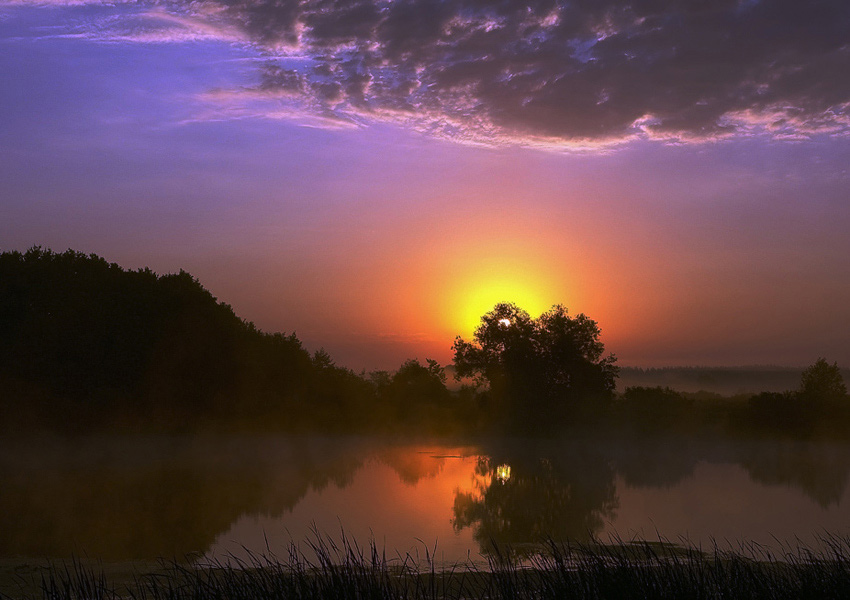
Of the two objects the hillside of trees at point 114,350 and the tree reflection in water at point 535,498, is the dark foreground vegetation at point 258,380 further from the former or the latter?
the tree reflection in water at point 535,498

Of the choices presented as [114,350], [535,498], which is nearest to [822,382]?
[535,498]

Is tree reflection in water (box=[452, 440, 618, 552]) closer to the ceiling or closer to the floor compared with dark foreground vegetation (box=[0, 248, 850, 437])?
closer to the floor

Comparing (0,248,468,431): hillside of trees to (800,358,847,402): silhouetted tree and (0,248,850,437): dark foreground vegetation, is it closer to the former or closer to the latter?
(0,248,850,437): dark foreground vegetation

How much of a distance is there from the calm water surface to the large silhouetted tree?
821cm

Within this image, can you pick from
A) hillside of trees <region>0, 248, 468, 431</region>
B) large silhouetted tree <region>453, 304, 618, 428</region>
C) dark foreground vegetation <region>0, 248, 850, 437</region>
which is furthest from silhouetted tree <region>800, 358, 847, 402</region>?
hillside of trees <region>0, 248, 468, 431</region>

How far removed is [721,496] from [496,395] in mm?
30061

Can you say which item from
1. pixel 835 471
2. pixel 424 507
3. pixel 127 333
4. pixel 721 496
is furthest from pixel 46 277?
pixel 835 471

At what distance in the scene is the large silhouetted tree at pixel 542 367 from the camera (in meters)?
57.1

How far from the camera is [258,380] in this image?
170 ft

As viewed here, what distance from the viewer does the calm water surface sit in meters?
19.6

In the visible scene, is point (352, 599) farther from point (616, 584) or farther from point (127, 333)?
point (127, 333)

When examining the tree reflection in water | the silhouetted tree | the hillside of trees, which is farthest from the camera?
the silhouetted tree

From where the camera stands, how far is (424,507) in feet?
83.4

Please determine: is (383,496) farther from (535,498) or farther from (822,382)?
(822,382)
